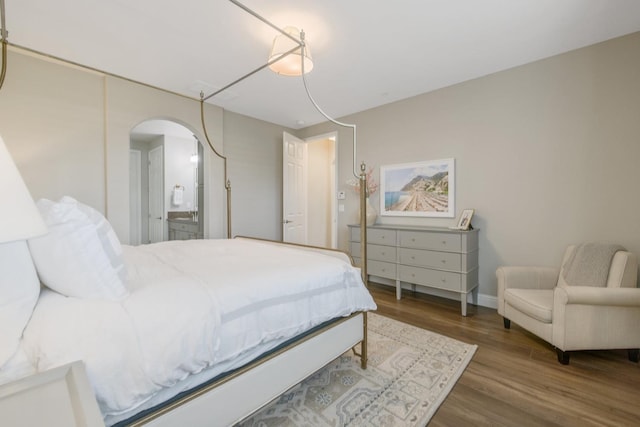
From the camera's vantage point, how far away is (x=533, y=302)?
223 cm

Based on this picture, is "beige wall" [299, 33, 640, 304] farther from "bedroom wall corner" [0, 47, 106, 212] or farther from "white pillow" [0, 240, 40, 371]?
"bedroom wall corner" [0, 47, 106, 212]

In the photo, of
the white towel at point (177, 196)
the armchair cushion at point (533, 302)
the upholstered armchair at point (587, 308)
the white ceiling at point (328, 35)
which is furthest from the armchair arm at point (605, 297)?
the white towel at point (177, 196)

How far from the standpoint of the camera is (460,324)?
2705 mm

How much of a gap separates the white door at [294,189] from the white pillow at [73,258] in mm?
3396

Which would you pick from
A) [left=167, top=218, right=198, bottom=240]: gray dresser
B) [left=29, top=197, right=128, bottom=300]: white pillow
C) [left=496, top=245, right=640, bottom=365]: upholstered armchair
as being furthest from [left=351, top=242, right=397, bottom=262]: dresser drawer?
[left=29, top=197, right=128, bottom=300]: white pillow

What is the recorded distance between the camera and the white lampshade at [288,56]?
2.12m

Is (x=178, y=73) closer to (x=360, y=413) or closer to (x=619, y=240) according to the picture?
(x=360, y=413)

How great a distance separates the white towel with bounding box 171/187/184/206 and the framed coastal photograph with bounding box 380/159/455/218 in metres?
4.02

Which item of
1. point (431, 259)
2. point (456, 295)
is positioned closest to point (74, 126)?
point (431, 259)

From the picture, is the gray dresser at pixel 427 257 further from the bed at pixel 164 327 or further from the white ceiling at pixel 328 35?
the bed at pixel 164 327

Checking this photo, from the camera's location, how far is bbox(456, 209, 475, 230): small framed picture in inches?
121

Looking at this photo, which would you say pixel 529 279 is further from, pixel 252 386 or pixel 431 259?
pixel 252 386

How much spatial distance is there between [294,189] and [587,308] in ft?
12.4

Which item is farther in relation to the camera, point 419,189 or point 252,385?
point 419,189
